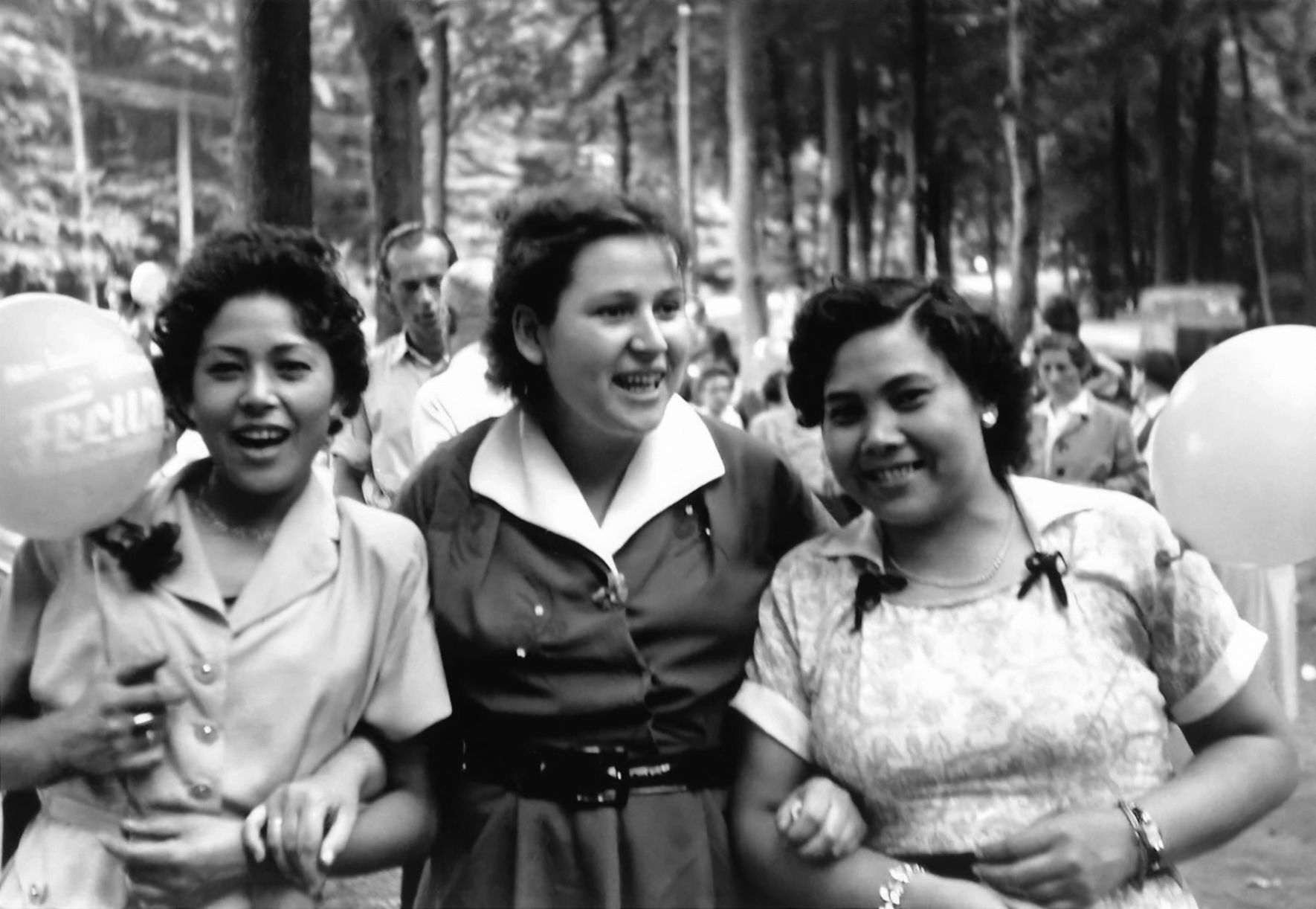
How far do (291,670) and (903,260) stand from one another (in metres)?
28.6

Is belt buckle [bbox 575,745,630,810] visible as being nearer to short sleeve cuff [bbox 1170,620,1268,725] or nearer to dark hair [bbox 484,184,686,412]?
dark hair [bbox 484,184,686,412]

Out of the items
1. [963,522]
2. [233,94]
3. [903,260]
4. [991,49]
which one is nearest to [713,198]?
[903,260]

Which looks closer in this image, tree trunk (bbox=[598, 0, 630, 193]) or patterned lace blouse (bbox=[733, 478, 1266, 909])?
patterned lace blouse (bbox=[733, 478, 1266, 909])

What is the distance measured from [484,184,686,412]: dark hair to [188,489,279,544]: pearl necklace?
0.56 meters

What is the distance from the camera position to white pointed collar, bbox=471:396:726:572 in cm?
244

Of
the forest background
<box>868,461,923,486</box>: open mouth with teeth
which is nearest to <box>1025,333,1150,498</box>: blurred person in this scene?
<box>868,461,923,486</box>: open mouth with teeth

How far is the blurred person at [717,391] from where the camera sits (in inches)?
427

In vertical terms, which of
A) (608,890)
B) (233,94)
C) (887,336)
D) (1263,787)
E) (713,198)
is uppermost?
(713,198)

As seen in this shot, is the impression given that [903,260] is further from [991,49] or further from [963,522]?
[963,522]

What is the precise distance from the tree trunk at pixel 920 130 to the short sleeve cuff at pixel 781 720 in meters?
16.9

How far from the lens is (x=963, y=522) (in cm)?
233

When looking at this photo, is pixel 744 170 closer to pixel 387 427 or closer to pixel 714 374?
pixel 714 374

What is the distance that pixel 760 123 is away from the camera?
81.3 feet

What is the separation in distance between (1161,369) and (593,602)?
5.69 m
